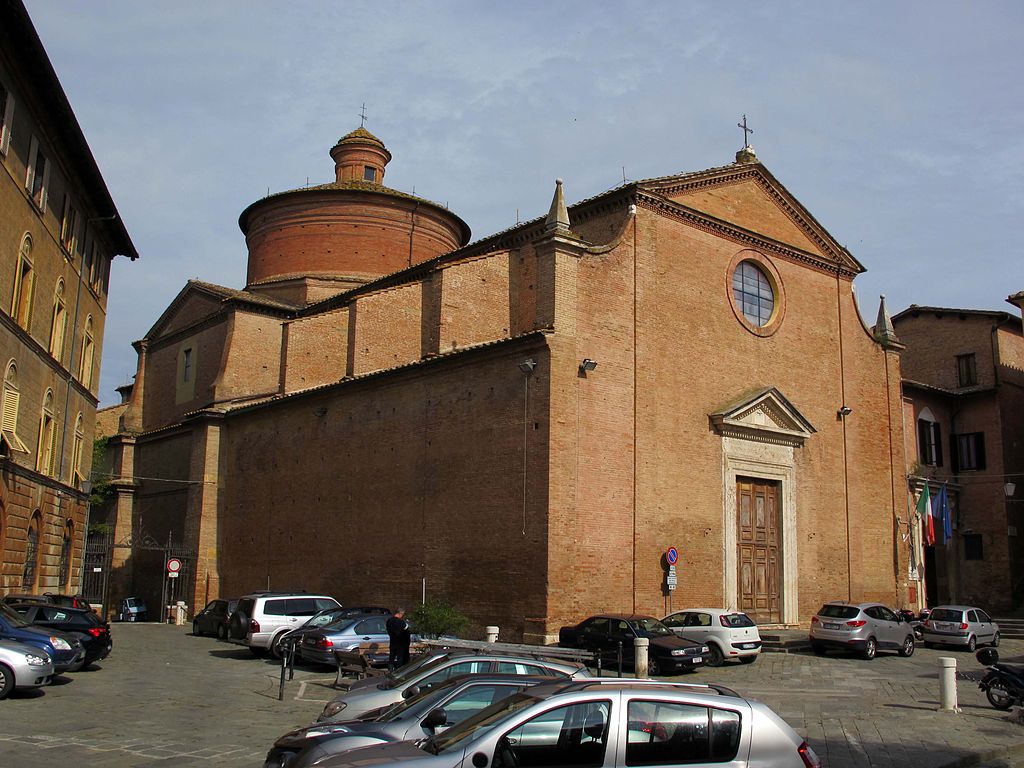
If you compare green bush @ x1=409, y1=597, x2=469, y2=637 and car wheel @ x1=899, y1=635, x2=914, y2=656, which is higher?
green bush @ x1=409, y1=597, x2=469, y2=637

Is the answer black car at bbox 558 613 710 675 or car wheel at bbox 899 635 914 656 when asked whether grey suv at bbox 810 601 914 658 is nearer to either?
car wheel at bbox 899 635 914 656

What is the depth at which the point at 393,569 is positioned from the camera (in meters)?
22.9

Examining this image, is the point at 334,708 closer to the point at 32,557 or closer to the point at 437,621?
the point at 437,621

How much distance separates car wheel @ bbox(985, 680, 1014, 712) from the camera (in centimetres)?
1398

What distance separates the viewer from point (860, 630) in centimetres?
2047

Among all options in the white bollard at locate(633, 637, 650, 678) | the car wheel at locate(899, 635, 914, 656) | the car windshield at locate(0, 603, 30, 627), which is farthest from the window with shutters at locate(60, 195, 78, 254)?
the car wheel at locate(899, 635, 914, 656)

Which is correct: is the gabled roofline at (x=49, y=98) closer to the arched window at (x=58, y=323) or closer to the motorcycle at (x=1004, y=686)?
the arched window at (x=58, y=323)

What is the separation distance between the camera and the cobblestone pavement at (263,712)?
1001 centimetres

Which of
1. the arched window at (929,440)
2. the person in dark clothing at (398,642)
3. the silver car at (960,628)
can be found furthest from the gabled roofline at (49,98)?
the arched window at (929,440)

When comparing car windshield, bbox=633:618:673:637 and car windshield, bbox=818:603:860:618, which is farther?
car windshield, bbox=818:603:860:618

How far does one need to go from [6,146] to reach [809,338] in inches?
781

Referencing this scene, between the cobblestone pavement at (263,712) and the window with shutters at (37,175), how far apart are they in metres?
9.83

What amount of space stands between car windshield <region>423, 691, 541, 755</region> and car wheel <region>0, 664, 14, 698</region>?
857 cm

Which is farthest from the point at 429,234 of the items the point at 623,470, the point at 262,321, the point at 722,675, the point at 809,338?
the point at 722,675
